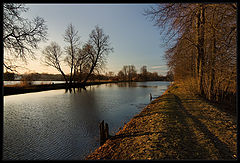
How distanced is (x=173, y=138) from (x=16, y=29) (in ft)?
25.0

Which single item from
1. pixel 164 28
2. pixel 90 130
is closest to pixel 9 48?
pixel 90 130

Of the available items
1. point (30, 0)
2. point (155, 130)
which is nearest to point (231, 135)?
point (155, 130)

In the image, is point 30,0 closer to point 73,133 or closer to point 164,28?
point 73,133

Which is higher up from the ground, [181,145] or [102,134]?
[181,145]

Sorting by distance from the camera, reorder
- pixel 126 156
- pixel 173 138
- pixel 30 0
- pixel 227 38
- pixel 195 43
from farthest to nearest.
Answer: pixel 195 43 < pixel 227 38 < pixel 173 138 < pixel 126 156 < pixel 30 0

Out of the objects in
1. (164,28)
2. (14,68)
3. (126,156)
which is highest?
(164,28)

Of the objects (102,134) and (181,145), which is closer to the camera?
(181,145)

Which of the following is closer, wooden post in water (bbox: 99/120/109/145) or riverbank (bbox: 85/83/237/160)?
riverbank (bbox: 85/83/237/160)

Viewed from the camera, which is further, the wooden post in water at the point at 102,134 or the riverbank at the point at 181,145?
the wooden post in water at the point at 102,134

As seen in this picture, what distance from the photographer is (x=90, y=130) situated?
521 cm

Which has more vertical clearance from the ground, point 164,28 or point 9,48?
point 164,28

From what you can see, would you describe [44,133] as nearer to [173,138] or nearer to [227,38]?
[173,138]

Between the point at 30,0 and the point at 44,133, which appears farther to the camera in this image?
the point at 44,133

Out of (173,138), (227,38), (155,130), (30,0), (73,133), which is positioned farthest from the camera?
(73,133)
